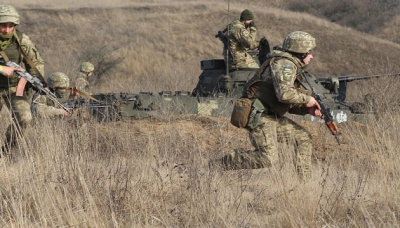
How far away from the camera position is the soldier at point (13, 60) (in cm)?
806

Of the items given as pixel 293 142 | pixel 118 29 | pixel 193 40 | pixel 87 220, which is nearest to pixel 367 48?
pixel 193 40

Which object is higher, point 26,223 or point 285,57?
point 285,57

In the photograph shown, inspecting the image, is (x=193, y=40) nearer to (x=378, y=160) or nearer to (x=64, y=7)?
(x=64, y=7)

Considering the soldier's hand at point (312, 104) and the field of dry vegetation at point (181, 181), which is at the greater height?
the soldier's hand at point (312, 104)

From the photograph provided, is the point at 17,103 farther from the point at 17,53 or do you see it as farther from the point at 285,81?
the point at 285,81

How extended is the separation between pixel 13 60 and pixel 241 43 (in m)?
5.24

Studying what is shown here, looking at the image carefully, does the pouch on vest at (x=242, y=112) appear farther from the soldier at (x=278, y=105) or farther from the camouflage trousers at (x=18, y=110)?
the camouflage trousers at (x=18, y=110)

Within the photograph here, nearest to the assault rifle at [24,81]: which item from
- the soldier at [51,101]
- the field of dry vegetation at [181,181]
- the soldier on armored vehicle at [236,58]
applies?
the field of dry vegetation at [181,181]

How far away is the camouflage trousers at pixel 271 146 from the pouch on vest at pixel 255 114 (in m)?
0.05

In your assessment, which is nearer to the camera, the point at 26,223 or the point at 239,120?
the point at 26,223

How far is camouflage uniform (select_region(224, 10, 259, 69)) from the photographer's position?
41.5 ft

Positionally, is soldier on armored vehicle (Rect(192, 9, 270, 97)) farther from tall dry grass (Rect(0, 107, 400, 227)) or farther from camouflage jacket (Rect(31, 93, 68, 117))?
tall dry grass (Rect(0, 107, 400, 227))

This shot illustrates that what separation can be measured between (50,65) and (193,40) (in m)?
10.3

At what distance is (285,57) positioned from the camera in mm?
7023
